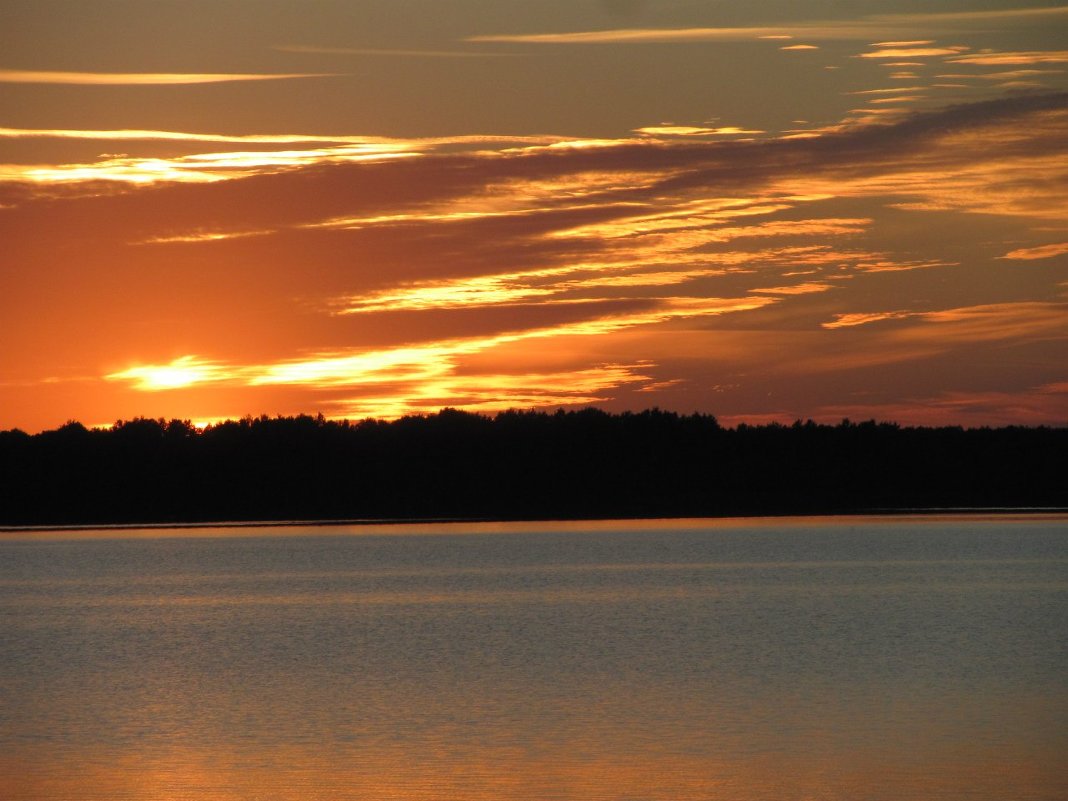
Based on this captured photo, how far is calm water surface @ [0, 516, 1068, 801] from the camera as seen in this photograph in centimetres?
2570

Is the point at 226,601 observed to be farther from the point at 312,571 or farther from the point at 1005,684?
the point at 1005,684

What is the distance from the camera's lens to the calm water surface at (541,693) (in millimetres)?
25703

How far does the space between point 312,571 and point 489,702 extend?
268 feet

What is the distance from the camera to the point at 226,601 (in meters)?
79.2

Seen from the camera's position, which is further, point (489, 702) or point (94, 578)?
point (94, 578)

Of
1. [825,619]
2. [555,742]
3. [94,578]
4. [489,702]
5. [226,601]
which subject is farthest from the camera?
[94,578]

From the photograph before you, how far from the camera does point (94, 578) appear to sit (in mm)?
109812

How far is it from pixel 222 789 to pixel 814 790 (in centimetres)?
984

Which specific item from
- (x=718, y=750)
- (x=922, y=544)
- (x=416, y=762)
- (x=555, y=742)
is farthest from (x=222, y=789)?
(x=922, y=544)

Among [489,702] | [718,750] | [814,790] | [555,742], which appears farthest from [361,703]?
[814,790]

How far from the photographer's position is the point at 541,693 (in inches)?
1463

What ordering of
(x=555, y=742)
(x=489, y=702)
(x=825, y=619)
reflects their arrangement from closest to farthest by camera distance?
(x=555, y=742)
(x=489, y=702)
(x=825, y=619)

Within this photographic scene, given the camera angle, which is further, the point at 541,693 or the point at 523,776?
the point at 541,693

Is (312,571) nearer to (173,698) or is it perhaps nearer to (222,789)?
(173,698)
